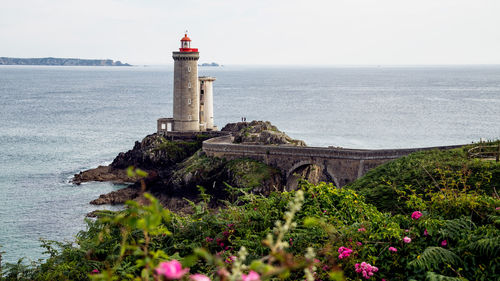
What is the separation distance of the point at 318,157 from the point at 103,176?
21199mm

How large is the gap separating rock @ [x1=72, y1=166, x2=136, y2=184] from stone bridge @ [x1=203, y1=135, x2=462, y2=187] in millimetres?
9789

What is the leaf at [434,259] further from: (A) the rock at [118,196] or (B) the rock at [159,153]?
(B) the rock at [159,153]

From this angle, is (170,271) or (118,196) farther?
(118,196)

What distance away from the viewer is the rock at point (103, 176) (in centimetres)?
4803

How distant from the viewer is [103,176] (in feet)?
160

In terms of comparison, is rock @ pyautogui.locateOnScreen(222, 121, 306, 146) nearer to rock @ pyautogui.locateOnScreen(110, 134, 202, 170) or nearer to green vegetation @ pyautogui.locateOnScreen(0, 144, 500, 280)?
rock @ pyautogui.locateOnScreen(110, 134, 202, 170)

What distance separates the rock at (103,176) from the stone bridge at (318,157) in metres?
9.79

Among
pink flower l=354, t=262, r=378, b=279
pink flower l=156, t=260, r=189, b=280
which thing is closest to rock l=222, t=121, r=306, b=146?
pink flower l=354, t=262, r=378, b=279

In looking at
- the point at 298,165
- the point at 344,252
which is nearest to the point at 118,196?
the point at 298,165

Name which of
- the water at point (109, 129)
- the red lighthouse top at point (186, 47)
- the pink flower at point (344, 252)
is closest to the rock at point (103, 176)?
the water at point (109, 129)

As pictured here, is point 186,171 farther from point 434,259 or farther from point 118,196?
point 434,259

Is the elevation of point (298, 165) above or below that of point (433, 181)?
below

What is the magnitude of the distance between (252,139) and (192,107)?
33.2 ft

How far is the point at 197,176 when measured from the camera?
41.2 metres
